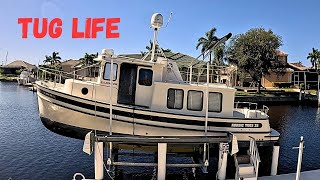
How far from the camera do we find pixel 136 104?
13609mm

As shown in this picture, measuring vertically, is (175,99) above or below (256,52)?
below

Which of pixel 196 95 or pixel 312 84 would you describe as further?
pixel 312 84

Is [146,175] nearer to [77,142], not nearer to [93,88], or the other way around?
[93,88]

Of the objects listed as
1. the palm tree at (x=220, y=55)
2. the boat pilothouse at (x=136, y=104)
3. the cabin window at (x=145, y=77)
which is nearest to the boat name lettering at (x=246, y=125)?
the boat pilothouse at (x=136, y=104)

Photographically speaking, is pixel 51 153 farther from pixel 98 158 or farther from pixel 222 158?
pixel 222 158

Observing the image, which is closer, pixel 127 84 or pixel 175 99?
pixel 127 84

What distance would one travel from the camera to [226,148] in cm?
1277

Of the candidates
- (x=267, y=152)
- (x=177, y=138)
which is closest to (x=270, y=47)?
(x=267, y=152)

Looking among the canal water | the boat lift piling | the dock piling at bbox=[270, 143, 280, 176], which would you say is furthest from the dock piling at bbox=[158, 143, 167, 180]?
the dock piling at bbox=[270, 143, 280, 176]

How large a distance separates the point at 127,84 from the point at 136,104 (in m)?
0.97

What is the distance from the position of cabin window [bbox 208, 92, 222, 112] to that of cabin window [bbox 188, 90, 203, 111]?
0.49 m

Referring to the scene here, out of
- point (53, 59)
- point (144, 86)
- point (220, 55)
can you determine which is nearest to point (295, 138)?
point (144, 86)

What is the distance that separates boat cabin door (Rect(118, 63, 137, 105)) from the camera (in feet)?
44.2

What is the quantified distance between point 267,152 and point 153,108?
9221mm
